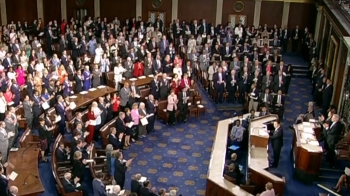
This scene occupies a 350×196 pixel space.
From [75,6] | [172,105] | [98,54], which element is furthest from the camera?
[75,6]

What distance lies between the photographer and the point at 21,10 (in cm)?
2623

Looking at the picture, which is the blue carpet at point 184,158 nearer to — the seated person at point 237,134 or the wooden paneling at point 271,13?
the seated person at point 237,134

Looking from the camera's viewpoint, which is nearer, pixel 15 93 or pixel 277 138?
pixel 277 138

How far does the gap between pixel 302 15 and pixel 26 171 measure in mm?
17736

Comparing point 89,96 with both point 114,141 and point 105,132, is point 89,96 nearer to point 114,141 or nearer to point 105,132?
point 105,132

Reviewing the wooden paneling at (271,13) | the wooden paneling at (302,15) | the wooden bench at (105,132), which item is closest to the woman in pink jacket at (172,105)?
the wooden bench at (105,132)

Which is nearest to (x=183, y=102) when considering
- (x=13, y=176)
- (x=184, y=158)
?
(x=184, y=158)

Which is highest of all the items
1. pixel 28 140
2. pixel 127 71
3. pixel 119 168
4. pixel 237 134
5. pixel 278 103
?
pixel 127 71

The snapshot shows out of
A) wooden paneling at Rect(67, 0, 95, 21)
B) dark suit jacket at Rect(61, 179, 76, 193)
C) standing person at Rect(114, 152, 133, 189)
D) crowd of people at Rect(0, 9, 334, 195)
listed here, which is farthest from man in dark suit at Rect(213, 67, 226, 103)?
wooden paneling at Rect(67, 0, 95, 21)

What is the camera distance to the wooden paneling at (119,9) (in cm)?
2703

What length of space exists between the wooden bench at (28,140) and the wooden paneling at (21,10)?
537 inches

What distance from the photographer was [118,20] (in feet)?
85.8

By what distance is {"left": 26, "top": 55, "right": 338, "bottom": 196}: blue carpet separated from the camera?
43.5 ft

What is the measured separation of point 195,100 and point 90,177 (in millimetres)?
5816
